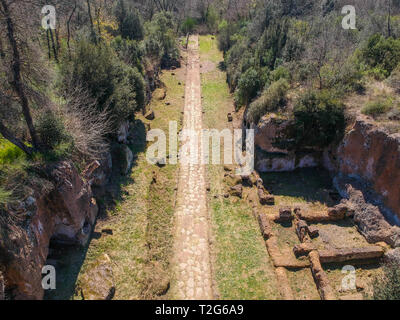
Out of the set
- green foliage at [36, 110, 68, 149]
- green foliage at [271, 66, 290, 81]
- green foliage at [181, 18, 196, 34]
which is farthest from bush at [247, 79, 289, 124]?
green foliage at [181, 18, 196, 34]

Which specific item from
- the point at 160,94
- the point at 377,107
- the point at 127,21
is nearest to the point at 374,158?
the point at 377,107

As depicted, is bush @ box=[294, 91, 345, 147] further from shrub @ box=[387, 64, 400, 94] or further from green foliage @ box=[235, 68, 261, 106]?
green foliage @ box=[235, 68, 261, 106]

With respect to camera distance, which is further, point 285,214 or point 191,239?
point 285,214

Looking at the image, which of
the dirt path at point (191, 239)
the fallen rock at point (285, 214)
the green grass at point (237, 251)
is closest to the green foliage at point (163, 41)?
the dirt path at point (191, 239)

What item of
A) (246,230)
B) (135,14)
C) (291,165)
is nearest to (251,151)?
(291,165)

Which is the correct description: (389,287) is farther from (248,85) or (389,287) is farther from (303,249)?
(248,85)

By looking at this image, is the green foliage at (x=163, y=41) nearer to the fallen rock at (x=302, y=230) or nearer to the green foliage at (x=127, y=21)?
the green foliage at (x=127, y=21)
